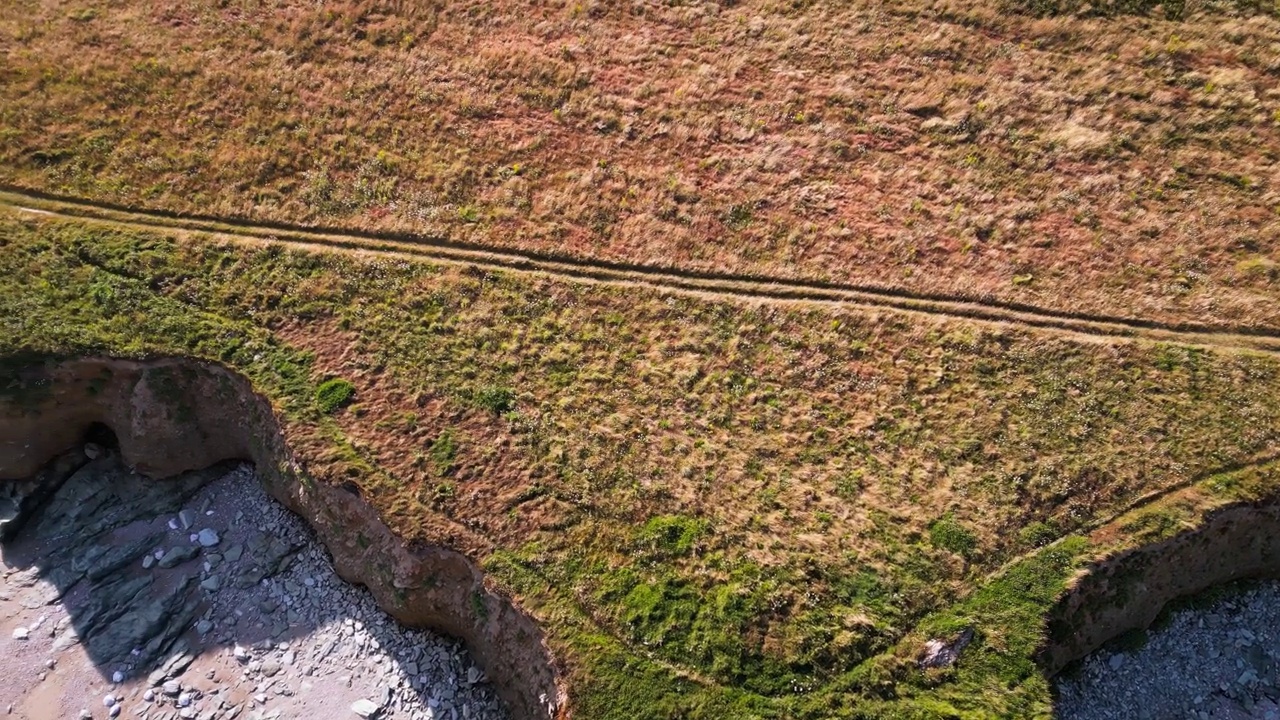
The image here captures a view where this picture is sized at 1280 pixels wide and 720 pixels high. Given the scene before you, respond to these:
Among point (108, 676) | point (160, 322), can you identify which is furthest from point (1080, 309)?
point (108, 676)

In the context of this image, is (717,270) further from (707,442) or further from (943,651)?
(943,651)

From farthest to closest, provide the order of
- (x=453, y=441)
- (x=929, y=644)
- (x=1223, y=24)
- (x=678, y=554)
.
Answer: (x=1223, y=24), (x=453, y=441), (x=678, y=554), (x=929, y=644)

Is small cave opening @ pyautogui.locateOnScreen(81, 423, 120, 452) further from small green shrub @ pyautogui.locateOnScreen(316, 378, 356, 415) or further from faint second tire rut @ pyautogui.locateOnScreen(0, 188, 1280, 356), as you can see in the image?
small green shrub @ pyautogui.locateOnScreen(316, 378, 356, 415)

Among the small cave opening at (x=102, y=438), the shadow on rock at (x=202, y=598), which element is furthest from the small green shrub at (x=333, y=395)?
the small cave opening at (x=102, y=438)

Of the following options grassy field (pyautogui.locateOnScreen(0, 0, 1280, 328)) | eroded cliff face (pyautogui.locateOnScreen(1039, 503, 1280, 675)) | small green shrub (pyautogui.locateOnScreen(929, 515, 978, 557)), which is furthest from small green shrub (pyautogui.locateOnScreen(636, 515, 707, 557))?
eroded cliff face (pyautogui.locateOnScreen(1039, 503, 1280, 675))

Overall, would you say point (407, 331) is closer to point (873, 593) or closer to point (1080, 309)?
point (873, 593)

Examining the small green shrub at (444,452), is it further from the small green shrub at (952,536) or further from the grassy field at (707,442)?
the small green shrub at (952,536)

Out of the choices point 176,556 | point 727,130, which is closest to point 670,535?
point 727,130
